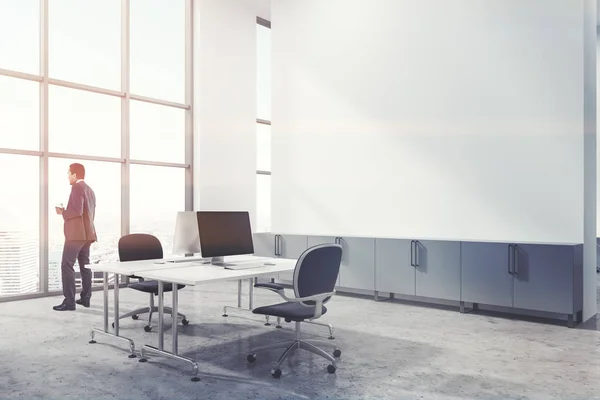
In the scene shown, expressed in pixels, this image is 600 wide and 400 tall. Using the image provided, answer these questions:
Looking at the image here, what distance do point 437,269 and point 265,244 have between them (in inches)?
111

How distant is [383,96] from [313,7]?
2.00 meters

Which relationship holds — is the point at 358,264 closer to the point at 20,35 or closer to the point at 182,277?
the point at 182,277

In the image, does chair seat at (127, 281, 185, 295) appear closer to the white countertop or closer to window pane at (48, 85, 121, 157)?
the white countertop

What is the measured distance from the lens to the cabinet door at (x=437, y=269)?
578cm

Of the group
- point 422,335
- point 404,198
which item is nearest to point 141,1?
point 404,198

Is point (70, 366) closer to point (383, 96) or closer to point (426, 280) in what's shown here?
point (426, 280)

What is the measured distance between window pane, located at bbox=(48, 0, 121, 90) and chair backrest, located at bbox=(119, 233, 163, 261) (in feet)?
10.2

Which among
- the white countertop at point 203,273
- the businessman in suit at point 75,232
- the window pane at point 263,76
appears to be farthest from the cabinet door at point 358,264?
the window pane at point 263,76

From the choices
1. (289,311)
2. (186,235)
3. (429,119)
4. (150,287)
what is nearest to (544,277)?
(429,119)

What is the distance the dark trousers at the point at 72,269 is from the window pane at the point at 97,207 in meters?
0.89

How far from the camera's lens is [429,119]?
21.5ft

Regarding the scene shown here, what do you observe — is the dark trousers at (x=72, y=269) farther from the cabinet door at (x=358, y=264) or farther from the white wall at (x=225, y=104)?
the cabinet door at (x=358, y=264)

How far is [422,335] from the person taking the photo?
4.71 m

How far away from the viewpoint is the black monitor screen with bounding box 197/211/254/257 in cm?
420
